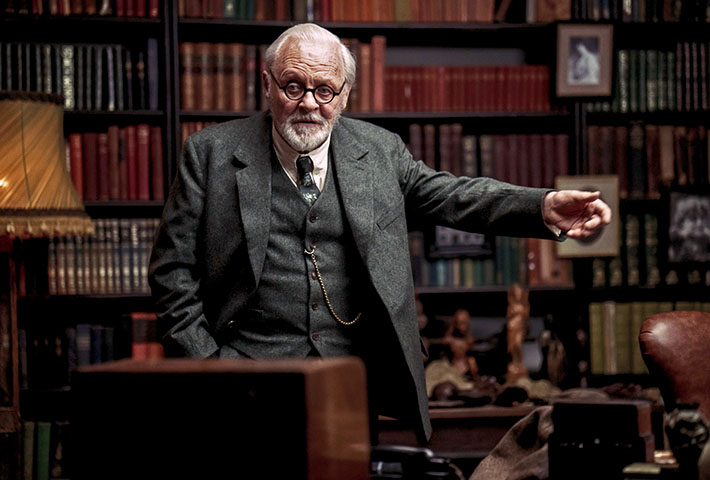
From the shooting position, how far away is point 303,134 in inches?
79.8

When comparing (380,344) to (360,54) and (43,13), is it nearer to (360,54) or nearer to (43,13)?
(360,54)

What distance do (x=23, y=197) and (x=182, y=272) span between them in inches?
37.1

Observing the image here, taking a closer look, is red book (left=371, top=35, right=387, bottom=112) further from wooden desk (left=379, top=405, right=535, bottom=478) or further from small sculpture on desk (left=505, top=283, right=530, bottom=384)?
wooden desk (left=379, top=405, right=535, bottom=478)

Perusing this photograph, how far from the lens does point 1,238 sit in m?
2.94

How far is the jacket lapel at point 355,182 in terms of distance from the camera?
2.03 meters

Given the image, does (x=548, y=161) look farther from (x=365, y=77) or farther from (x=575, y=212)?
(x=575, y=212)

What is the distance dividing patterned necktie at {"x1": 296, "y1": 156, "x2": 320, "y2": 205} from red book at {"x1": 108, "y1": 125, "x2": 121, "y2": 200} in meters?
1.62

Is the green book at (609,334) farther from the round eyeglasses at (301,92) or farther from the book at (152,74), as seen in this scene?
the round eyeglasses at (301,92)

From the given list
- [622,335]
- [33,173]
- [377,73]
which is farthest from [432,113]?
[33,173]

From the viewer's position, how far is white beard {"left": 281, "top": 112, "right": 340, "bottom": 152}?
2.02m

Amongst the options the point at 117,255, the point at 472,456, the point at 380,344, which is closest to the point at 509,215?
the point at 380,344

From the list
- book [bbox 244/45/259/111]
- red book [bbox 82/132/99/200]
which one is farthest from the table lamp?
book [bbox 244/45/259/111]

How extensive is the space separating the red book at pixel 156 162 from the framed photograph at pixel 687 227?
1912mm

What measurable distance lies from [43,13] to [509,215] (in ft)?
7.15
